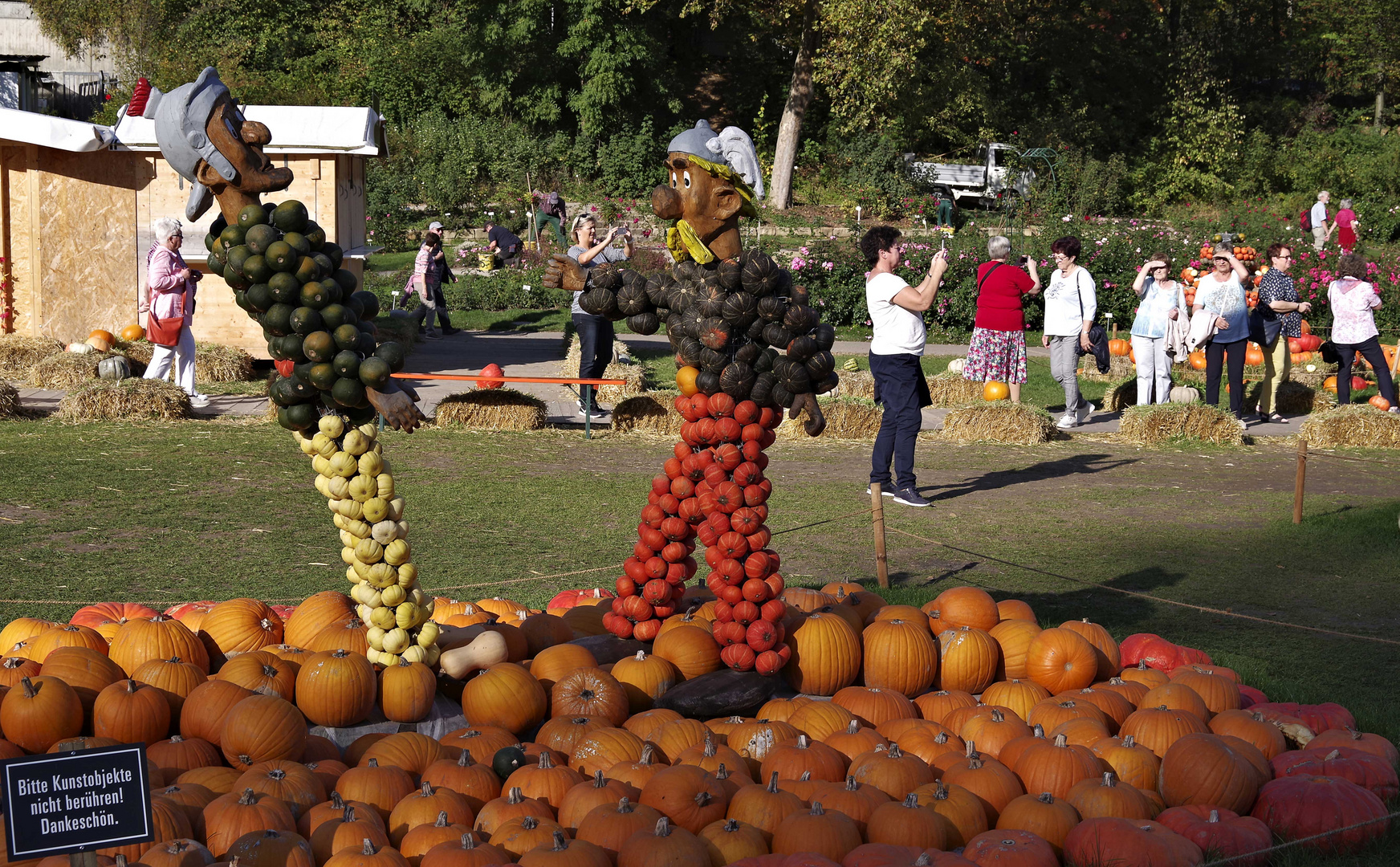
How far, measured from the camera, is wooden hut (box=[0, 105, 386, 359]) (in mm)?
16500

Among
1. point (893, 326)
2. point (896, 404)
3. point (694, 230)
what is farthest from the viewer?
point (896, 404)

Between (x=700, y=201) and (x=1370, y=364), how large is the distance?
12.0 metres

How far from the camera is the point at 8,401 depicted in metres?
12.9

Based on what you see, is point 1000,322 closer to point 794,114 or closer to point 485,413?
point 485,413

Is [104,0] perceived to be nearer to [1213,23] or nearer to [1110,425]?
[1213,23]

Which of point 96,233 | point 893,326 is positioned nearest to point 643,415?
point 893,326

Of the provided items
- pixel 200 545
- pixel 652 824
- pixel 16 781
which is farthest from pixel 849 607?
pixel 200 545

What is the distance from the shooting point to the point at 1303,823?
428 cm

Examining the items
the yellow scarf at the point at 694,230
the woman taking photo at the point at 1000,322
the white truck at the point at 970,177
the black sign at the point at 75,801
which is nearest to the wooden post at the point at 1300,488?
the woman taking photo at the point at 1000,322

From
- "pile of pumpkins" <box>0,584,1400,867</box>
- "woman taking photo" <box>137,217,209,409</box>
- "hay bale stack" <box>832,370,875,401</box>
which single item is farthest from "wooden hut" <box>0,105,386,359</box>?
"pile of pumpkins" <box>0,584,1400,867</box>

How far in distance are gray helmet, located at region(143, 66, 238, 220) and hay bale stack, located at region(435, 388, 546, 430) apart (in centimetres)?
834

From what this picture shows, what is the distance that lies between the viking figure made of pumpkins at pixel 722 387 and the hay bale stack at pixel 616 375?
8.48m

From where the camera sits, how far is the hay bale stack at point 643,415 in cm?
1355

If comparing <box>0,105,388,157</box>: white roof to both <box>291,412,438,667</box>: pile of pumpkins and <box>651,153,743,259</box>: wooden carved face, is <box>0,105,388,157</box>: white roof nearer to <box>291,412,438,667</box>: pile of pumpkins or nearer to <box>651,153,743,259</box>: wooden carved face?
<box>651,153,743,259</box>: wooden carved face
